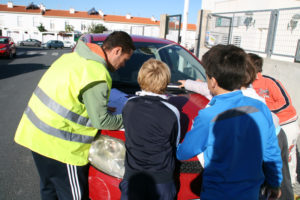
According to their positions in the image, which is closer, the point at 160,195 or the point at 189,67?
Answer: the point at 160,195

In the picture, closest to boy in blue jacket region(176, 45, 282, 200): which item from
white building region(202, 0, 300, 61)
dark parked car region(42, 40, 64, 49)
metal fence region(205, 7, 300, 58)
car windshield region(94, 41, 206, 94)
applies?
car windshield region(94, 41, 206, 94)

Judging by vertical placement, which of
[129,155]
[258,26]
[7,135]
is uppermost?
[258,26]

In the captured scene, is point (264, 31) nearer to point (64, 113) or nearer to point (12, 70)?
point (64, 113)

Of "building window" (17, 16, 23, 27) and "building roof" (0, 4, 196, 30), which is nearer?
"building window" (17, 16, 23, 27)

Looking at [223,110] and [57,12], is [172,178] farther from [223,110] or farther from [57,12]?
[57,12]

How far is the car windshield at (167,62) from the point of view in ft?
10.8

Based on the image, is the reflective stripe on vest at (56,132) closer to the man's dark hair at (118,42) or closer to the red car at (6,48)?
the man's dark hair at (118,42)

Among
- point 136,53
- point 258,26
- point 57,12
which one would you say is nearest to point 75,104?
point 136,53

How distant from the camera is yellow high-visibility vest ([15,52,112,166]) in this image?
1810 mm

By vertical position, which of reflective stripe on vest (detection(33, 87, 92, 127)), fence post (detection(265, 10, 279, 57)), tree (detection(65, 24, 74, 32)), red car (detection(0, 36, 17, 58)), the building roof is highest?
the building roof

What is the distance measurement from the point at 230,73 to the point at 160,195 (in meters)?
0.93

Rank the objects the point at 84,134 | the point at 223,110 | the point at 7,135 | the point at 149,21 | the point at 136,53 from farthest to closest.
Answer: the point at 149,21
the point at 7,135
the point at 136,53
the point at 84,134
the point at 223,110

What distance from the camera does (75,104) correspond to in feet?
6.02

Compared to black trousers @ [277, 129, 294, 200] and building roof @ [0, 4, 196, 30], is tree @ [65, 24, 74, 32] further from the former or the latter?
black trousers @ [277, 129, 294, 200]
